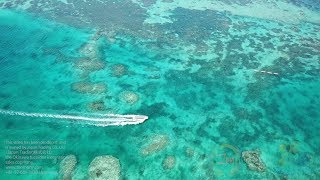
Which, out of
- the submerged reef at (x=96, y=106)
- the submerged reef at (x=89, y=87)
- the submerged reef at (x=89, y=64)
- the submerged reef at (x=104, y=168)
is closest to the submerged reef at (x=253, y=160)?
the submerged reef at (x=104, y=168)

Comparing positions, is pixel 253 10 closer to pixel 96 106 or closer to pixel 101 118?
pixel 96 106

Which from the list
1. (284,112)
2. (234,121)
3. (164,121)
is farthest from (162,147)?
(284,112)

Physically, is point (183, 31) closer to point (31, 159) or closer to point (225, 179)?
point (225, 179)

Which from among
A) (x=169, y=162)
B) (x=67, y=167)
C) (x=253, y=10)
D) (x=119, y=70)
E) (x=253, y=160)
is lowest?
(x=67, y=167)

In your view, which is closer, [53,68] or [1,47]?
[53,68]

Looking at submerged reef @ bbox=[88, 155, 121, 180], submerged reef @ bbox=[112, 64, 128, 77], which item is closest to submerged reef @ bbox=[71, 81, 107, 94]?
submerged reef @ bbox=[112, 64, 128, 77]

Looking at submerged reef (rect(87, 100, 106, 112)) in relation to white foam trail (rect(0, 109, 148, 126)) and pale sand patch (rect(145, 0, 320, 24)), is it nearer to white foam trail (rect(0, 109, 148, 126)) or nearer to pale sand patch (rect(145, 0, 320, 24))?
white foam trail (rect(0, 109, 148, 126))

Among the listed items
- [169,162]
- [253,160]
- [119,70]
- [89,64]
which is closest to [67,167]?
[169,162]
